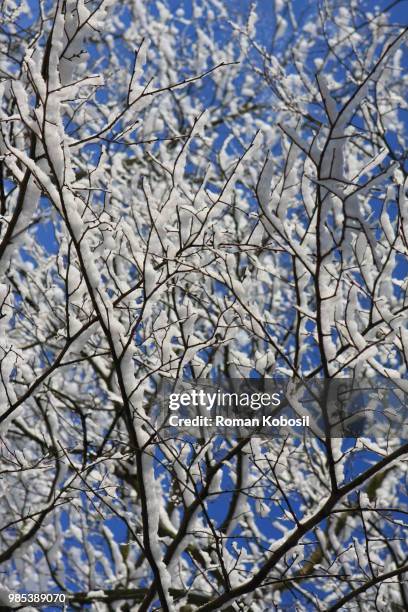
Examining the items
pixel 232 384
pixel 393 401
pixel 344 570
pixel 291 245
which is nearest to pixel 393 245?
pixel 291 245

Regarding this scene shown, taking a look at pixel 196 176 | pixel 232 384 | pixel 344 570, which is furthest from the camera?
pixel 196 176

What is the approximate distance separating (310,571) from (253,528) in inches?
49.1

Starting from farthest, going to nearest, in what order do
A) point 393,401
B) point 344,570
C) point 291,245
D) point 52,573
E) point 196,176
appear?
point 196,176 → point 344,570 → point 52,573 → point 393,401 → point 291,245

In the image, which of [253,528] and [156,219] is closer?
[156,219]

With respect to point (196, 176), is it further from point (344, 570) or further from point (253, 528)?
point (344, 570)

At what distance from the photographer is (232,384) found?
115 inches

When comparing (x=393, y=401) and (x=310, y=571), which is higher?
(x=393, y=401)

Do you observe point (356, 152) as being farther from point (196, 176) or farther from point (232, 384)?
point (232, 384)

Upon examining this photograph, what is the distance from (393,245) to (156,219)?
0.73 metres

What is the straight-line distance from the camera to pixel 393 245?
193cm

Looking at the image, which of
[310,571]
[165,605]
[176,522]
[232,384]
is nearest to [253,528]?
[176,522]

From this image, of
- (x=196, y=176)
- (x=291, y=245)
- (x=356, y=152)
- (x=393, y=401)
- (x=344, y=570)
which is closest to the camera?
(x=291, y=245)

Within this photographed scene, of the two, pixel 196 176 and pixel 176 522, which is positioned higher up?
pixel 196 176

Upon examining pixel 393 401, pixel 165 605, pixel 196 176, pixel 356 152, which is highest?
pixel 356 152
